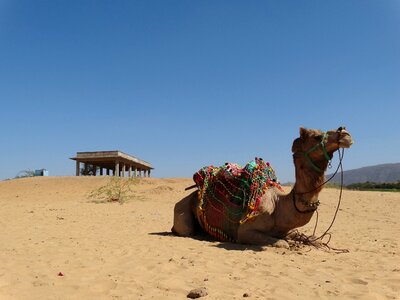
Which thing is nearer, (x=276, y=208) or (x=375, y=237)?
(x=276, y=208)

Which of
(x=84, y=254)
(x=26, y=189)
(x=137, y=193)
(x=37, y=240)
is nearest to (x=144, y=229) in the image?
(x=37, y=240)

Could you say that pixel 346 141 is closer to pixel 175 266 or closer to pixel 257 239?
pixel 257 239

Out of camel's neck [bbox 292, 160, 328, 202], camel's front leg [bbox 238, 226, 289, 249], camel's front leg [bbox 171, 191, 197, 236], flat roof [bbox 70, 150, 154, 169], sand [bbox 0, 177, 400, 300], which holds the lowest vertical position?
sand [bbox 0, 177, 400, 300]

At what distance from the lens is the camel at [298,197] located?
622 centimetres

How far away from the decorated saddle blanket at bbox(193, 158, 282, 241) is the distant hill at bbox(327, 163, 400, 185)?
138594mm

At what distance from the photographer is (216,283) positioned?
4.45 meters

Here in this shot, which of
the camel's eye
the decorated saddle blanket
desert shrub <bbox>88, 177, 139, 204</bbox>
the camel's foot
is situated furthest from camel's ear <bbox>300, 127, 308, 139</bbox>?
desert shrub <bbox>88, 177, 139, 204</bbox>

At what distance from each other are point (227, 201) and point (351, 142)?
8.05 feet

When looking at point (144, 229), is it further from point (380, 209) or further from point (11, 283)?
point (380, 209)

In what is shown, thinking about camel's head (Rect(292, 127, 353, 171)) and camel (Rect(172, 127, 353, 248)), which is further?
camel (Rect(172, 127, 353, 248))

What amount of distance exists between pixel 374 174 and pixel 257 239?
6300 inches

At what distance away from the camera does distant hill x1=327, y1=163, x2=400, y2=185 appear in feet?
465

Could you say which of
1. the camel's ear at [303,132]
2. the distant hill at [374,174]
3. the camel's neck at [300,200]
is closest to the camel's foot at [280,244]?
the camel's neck at [300,200]

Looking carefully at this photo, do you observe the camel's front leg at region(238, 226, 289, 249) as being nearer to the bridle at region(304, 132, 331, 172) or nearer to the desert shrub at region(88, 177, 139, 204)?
Answer: the bridle at region(304, 132, 331, 172)
